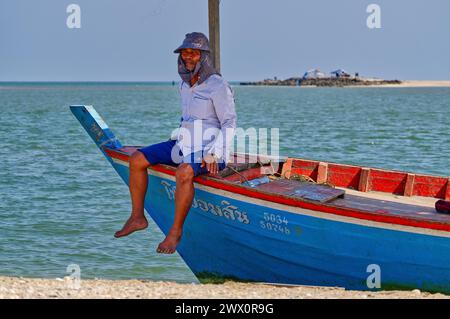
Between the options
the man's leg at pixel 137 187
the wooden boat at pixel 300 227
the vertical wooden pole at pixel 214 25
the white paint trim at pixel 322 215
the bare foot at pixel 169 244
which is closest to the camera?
the white paint trim at pixel 322 215

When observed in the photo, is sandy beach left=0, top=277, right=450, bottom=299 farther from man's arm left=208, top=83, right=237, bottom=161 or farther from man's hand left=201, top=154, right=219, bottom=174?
man's arm left=208, top=83, right=237, bottom=161

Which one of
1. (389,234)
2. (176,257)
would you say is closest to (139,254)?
(176,257)

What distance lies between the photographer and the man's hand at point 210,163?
7797 mm

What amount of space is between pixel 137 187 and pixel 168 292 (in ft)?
4.45

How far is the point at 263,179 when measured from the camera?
8.91 meters

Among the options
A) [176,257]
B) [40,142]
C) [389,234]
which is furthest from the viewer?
[40,142]

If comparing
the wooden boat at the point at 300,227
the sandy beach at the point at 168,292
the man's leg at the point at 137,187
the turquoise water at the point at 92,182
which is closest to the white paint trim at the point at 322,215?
the wooden boat at the point at 300,227

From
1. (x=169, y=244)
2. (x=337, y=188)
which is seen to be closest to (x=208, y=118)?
(x=169, y=244)

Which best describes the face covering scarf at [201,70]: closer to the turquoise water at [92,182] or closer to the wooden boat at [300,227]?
the wooden boat at [300,227]

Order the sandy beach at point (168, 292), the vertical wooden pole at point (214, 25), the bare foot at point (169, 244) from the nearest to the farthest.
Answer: the sandy beach at point (168, 292), the bare foot at point (169, 244), the vertical wooden pole at point (214, 25)

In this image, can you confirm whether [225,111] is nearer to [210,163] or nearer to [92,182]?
[210,163]

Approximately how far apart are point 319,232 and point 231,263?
139 centimetres

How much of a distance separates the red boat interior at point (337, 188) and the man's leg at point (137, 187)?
12.4 inches
